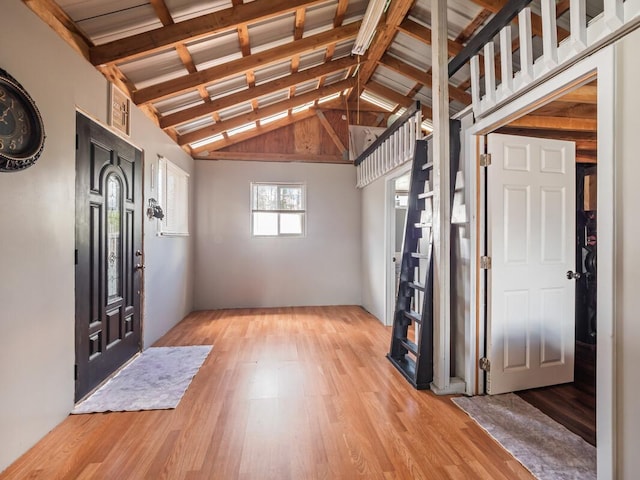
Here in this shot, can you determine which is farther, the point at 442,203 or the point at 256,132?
the point at 256,132

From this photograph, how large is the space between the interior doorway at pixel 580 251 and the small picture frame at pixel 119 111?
11.6 ft

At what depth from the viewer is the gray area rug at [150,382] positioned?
2.27m

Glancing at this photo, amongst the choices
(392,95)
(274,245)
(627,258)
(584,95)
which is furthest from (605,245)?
(274,245)

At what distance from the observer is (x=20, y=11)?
171 centimetres

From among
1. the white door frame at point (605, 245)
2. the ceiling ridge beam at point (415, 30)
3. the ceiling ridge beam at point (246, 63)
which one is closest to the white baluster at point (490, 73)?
the white door frame at point (605, 245)

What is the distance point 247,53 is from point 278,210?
267 cm

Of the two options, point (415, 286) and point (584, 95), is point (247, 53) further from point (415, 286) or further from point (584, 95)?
point (584, 95)

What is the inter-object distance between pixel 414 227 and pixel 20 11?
313 centimetres

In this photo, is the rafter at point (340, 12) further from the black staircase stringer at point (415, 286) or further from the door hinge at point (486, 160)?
the door hinge at point (486, 160)

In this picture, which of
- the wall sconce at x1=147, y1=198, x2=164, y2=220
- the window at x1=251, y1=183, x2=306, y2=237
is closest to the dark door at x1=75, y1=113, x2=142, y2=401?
the wall sconce at x1=147, y1=198, x2=164, y2=220

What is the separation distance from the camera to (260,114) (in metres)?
4.77

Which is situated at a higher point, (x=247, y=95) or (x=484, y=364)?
(x=247, y=95)

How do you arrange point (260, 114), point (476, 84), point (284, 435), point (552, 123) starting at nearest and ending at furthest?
point (284, 435) < point (476, 84) < point (552, 123) < point (260, 114)

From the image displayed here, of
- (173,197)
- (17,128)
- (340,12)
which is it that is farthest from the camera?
(173,197)
